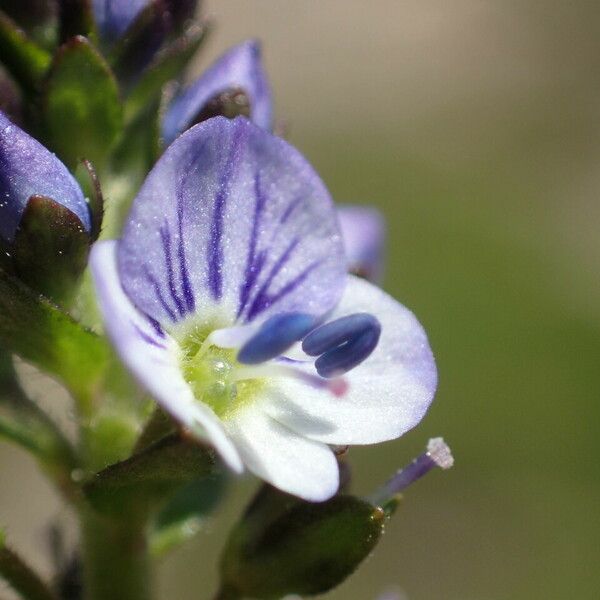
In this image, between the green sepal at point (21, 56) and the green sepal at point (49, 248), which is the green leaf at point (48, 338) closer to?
the green sepal at point (49, 248)

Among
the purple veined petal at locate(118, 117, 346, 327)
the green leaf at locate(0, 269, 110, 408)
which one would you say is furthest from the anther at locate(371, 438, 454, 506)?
the green leaf at locate(0, 269, 110, 408)

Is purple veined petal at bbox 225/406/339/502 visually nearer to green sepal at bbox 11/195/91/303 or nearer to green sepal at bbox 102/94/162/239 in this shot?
green sepal at bbox 11/195/91/303

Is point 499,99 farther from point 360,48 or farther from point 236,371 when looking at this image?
point 236,371

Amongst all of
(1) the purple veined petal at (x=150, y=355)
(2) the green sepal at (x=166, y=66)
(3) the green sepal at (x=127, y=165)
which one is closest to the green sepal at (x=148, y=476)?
(1) the purple veined petal at (x=150, y=355)

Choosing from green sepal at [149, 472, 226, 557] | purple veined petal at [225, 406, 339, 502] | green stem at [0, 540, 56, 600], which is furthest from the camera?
green sepal at [149, 472, 226, 557]

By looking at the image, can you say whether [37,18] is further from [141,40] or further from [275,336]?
[275,336]

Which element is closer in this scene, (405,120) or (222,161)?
(222,161)

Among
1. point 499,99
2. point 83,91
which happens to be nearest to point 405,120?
point 499,99
